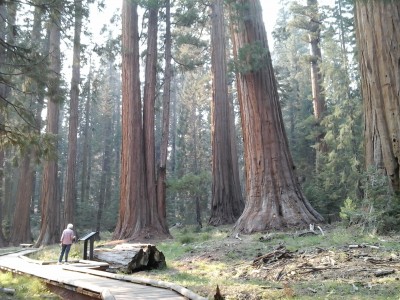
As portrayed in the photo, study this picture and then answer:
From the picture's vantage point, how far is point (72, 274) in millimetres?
8344

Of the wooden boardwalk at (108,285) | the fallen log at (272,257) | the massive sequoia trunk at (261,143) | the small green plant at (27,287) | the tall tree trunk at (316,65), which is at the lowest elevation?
the small green plant at (27,287)

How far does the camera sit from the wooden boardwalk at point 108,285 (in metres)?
5.71

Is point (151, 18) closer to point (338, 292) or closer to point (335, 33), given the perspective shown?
point (335, 33)

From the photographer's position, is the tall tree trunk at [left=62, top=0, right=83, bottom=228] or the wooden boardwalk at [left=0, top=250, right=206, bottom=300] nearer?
the wooden boardwalk at [left=0, top=250, right=206, bottom=300]

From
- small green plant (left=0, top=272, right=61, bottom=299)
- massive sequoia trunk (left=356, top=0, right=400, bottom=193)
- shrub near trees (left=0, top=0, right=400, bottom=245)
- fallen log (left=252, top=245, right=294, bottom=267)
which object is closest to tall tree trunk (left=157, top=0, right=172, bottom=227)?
shrub near trees (left=0, top=0, right=400, bottom=245)

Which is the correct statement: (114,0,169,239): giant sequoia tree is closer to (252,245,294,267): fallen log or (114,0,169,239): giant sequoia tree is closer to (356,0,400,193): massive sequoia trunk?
(252,245,294,267): fallen log

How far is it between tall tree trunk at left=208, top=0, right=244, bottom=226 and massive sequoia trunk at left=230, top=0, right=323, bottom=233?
508 cm

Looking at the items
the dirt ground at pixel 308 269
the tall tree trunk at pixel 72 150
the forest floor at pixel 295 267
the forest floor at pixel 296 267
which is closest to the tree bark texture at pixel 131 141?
the tall tree trunk at pixel 72 150

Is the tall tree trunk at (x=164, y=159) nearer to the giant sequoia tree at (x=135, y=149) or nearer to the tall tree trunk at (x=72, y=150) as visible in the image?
the giant sequoia tree at (x=135, y=149)

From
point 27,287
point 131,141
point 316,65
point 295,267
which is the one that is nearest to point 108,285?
point 27,287

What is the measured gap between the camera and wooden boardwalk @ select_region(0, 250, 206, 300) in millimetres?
5711

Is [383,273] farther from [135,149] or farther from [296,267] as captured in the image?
[135,149]

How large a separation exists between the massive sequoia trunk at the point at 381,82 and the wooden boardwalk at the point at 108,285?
17.4ft

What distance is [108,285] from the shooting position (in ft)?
22.2
